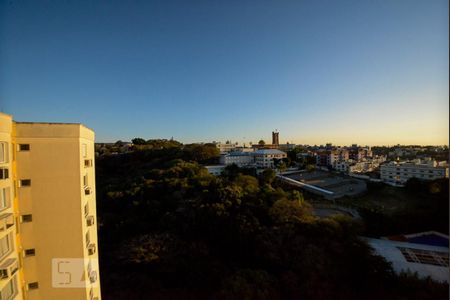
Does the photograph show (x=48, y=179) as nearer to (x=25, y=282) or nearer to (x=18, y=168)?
(x=18, y=168)

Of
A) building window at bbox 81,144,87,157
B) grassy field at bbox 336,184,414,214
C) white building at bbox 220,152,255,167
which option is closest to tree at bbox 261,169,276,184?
grassy field at bbox 336,184,414,214

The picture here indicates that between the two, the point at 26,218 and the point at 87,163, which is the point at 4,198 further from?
the point at 87,163

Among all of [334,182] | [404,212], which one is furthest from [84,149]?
[334,182]

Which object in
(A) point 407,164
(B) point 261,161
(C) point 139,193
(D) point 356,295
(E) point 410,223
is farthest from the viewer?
(B) point 261,161

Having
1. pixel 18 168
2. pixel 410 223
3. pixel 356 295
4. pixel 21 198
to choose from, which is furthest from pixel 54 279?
pixel 410 223

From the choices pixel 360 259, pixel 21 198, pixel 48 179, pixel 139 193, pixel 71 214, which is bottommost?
pixel 360 259

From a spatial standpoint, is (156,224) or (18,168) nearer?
(18,168)
